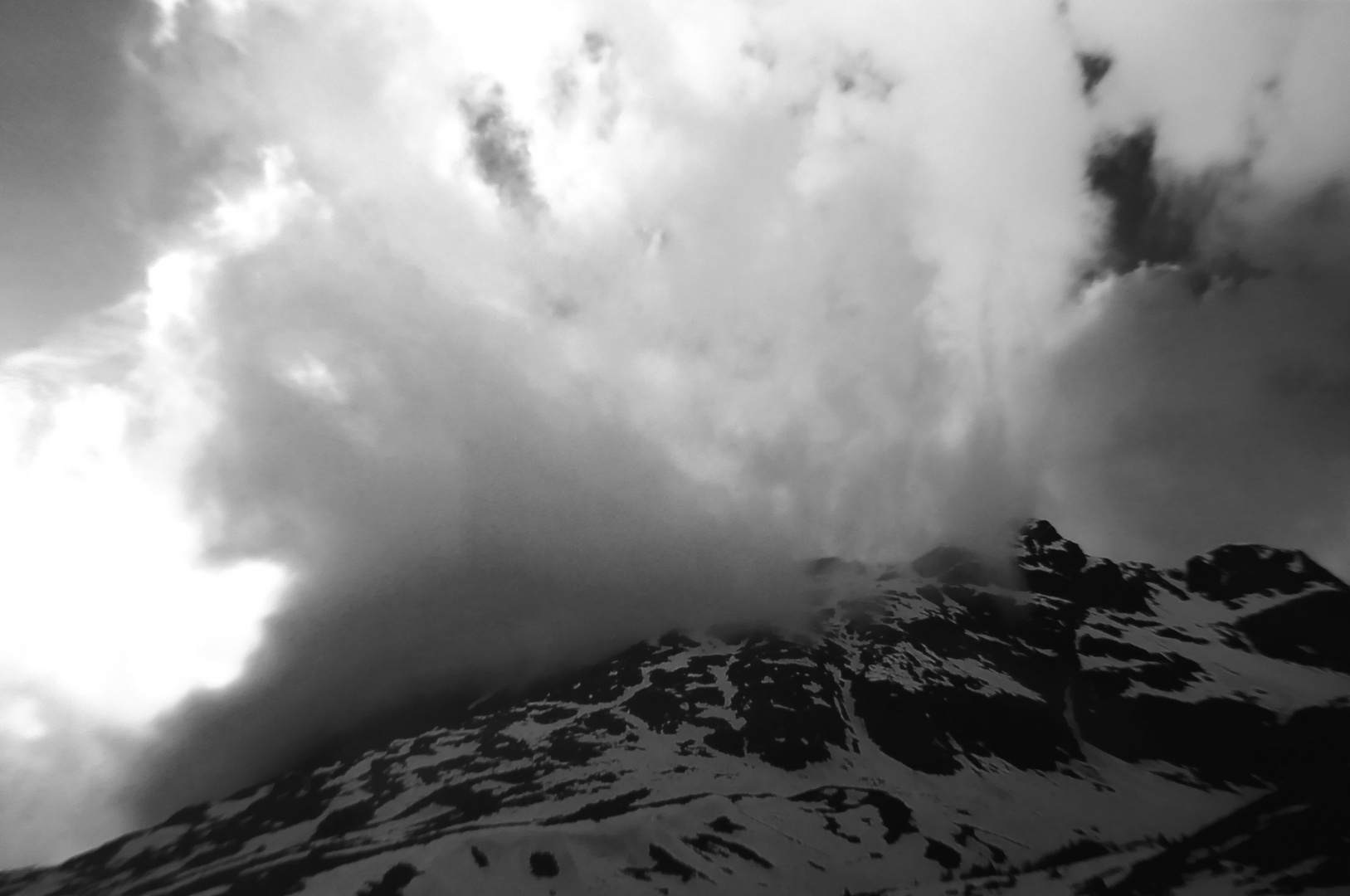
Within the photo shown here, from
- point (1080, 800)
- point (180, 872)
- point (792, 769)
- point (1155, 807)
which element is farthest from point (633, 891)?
point (1155, 807)

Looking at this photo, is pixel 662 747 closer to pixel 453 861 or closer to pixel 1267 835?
pixel 453 861

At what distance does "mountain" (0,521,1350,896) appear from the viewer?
389 feet

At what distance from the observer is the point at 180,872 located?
450 ft

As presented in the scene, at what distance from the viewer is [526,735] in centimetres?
18675

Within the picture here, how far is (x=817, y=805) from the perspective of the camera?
489 ft

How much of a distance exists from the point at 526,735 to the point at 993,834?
125 metres

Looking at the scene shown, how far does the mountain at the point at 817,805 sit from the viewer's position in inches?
4670

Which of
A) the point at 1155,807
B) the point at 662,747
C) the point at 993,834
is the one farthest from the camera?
the point at 662,747

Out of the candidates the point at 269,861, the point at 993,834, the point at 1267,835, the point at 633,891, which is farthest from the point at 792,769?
the point at 269,861

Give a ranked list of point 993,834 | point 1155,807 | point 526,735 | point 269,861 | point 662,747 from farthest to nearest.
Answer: point 526,735 < point 662,747 < point 1155,807 < point 993,834 < point 269,861

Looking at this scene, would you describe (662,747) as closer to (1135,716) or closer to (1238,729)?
(1135,716)

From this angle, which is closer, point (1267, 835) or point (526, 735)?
point (1267, 835)

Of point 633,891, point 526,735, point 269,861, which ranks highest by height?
point 526,735

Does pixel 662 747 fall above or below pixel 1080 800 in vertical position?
above
